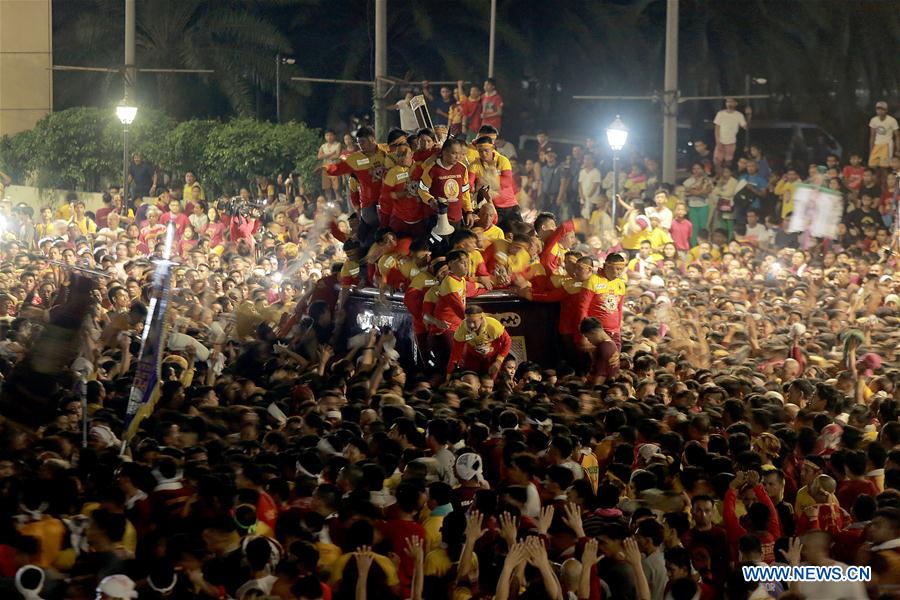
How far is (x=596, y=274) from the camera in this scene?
14961mm

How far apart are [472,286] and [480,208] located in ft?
3.42

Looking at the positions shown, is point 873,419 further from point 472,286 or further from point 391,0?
point 391,0

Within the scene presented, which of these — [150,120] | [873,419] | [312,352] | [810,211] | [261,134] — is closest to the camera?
[873,419]

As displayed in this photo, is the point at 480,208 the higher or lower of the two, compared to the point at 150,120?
lower

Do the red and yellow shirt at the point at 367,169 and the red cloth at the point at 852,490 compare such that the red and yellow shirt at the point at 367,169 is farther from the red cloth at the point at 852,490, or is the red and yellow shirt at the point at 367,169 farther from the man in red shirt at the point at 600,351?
the red cloth at the point at 852,490

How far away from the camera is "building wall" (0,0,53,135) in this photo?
34938 millimetres

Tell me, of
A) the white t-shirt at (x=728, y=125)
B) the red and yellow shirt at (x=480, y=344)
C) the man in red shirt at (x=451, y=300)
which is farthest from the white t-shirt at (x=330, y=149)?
the red and yellow shirt at (x=480, y=344)

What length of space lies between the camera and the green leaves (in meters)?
2.81

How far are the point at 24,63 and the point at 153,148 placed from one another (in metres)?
4.47

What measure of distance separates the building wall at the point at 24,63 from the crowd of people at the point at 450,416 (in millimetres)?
13321

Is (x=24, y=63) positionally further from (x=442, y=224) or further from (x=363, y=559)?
(x=363, y=559)

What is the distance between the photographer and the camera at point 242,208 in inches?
1047

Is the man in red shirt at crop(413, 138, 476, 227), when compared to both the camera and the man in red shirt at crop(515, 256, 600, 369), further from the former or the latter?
the camera

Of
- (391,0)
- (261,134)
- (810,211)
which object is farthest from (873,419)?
(391,0)
